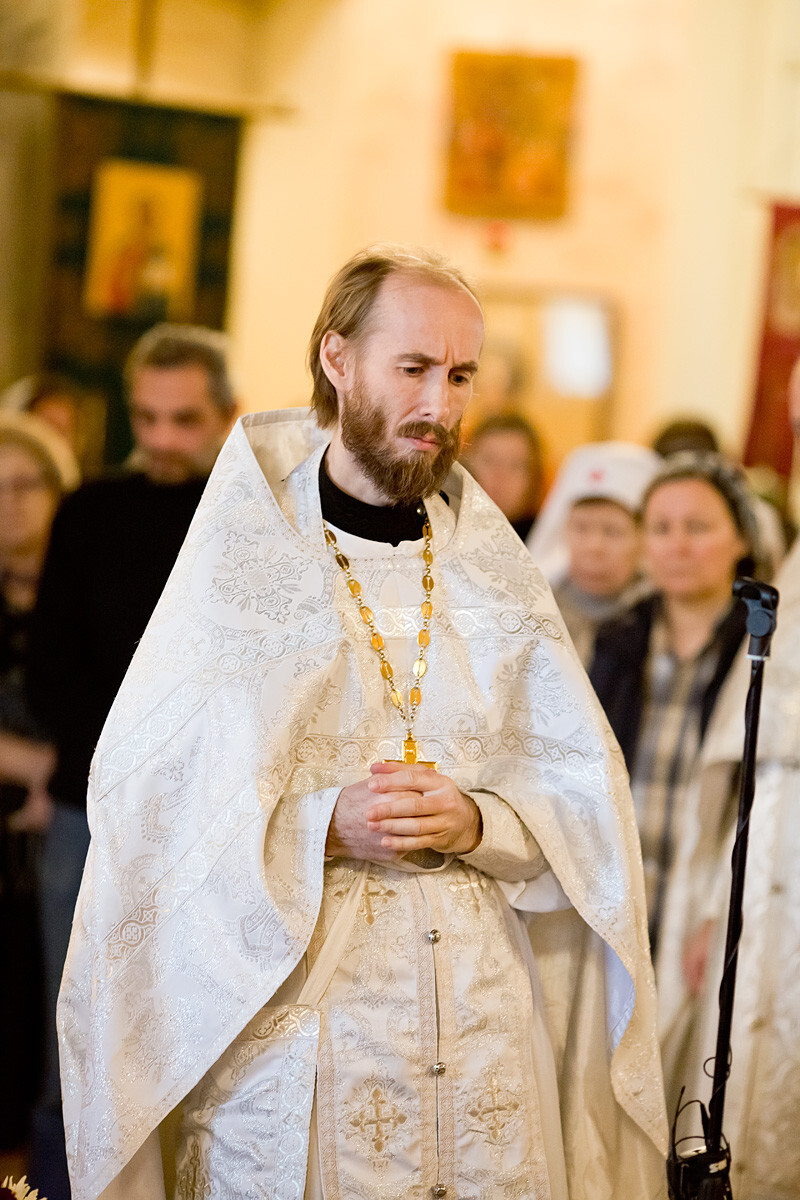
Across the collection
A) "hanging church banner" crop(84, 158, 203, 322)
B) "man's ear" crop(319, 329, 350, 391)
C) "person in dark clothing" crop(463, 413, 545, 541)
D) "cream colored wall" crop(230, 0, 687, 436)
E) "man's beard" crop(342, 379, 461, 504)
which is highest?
"cream colored wall" crop(230, 0, 687, 436)

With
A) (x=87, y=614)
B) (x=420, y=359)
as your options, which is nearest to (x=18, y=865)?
(x=87, y=614)

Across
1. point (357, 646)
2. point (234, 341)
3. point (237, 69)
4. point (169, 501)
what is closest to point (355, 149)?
point (237, 69)

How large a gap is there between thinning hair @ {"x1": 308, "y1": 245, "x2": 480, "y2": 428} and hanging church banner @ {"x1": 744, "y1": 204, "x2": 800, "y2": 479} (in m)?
6.41

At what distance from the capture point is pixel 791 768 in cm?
342

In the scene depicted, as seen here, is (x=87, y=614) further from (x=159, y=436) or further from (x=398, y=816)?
(x=398, y=816)

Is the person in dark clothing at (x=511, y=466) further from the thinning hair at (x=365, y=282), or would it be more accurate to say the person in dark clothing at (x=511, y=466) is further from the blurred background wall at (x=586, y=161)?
the blurred background wall at (x=586, y=161)

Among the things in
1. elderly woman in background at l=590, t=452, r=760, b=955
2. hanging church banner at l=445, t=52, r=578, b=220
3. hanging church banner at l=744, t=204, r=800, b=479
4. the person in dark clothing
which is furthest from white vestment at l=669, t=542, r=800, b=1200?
hanging church banner at l=445, t=52, r=578, b=220

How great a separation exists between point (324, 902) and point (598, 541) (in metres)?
2.49

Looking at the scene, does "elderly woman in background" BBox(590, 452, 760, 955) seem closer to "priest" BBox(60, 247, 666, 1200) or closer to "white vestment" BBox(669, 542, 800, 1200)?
"white vestment" BBox(669, 542, 800, 1200)

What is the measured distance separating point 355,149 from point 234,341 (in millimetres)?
1727

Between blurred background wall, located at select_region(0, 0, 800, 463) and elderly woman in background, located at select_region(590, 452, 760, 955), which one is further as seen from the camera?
blurred background wall, located at select_region(0, 0, 800, 463)

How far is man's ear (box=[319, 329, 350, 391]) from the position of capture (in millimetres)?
2410

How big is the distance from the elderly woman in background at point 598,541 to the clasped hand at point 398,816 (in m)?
2.15

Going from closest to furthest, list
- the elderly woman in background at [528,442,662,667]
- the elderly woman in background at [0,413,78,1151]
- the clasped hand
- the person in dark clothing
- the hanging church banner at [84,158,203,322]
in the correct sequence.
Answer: the clasped hand
the elderly woman in background at [0,413,78,1151]
the elderly woman in background at [528,442,662,667]
the person in dark clothing
the hanging church banner at [84,158,203,322]
